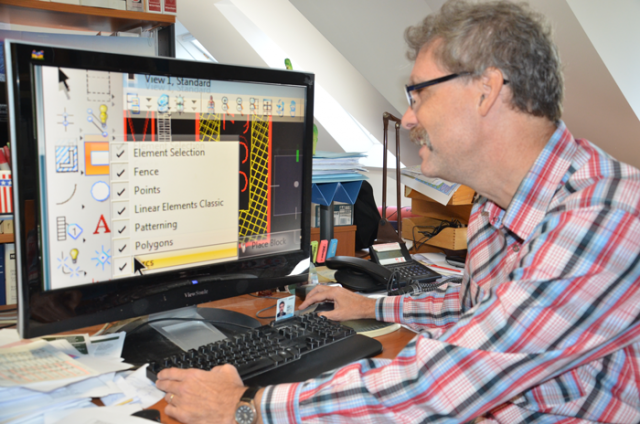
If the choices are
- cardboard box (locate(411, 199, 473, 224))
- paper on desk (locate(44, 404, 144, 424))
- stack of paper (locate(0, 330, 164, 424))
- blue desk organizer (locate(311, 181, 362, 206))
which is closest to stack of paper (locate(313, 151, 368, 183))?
blue desk organizer (locate(311, 181, 362, 206))

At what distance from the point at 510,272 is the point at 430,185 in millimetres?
1002

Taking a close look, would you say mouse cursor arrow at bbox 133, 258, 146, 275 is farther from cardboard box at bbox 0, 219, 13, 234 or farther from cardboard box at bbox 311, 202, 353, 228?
cardboard box at bbox 311, 202, 353, 228

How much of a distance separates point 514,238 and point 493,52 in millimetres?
330

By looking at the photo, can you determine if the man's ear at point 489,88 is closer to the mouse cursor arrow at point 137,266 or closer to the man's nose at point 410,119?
the man's nose at point 410,119

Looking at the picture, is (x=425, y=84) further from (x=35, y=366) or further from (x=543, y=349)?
(x=35, y=366)

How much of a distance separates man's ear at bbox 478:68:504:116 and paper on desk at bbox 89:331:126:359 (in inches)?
29.7

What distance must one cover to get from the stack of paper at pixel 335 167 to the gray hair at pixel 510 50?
1.94ft

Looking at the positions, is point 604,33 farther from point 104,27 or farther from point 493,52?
point 104,27

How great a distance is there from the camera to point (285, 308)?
1.04 metres

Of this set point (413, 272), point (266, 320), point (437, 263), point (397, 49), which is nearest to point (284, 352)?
point (266, 320)

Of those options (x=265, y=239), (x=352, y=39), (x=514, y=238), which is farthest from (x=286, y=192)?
(x=352, y=39)

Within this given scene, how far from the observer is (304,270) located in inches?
44.6

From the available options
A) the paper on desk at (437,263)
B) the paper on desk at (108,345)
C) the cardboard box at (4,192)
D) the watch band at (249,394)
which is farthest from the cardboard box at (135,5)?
the watch band at (249,394)

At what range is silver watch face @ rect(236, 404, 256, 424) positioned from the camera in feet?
2.29
